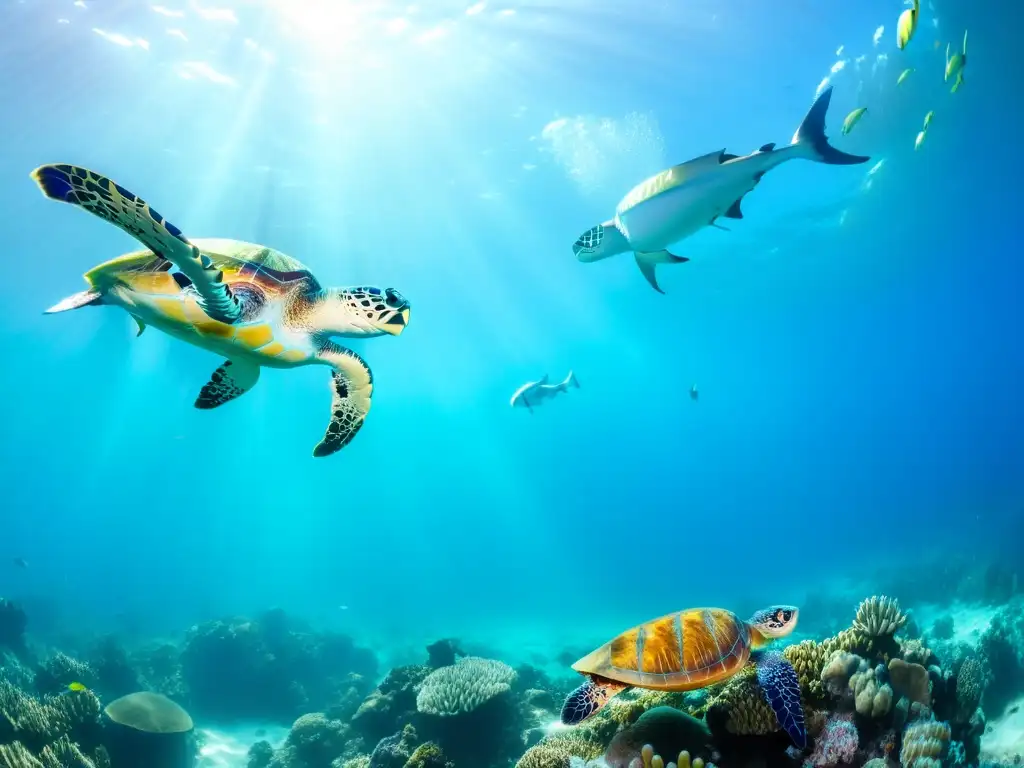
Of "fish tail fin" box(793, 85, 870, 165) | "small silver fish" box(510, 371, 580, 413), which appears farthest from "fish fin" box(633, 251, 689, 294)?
"small silver fish" box(510, 371, 580, 413)

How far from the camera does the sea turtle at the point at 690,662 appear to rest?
268 cm

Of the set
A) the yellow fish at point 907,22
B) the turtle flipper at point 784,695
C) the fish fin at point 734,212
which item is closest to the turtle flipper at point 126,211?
the turtle flipper at point 784,695

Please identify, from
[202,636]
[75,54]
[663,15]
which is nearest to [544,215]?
[663,15]

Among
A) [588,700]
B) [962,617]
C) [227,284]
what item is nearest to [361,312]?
[227,284]

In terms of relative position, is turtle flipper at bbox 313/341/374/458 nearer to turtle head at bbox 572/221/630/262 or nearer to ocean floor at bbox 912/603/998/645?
turtle head at bbox 572/221/630/262

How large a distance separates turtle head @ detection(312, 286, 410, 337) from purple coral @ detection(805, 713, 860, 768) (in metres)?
3.56

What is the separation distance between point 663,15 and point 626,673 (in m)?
15.3

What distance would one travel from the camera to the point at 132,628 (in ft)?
83.1

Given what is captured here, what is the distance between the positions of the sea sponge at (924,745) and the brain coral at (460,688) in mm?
4446

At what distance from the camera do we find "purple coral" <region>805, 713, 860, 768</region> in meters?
2.84

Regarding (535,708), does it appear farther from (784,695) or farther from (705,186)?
(705,186)

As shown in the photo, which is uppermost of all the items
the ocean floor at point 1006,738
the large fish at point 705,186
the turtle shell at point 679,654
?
the large fish at point 705,186

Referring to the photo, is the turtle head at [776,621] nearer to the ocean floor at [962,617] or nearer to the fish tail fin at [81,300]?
the fish tail fin at [81,300]

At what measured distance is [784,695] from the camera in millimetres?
2656
